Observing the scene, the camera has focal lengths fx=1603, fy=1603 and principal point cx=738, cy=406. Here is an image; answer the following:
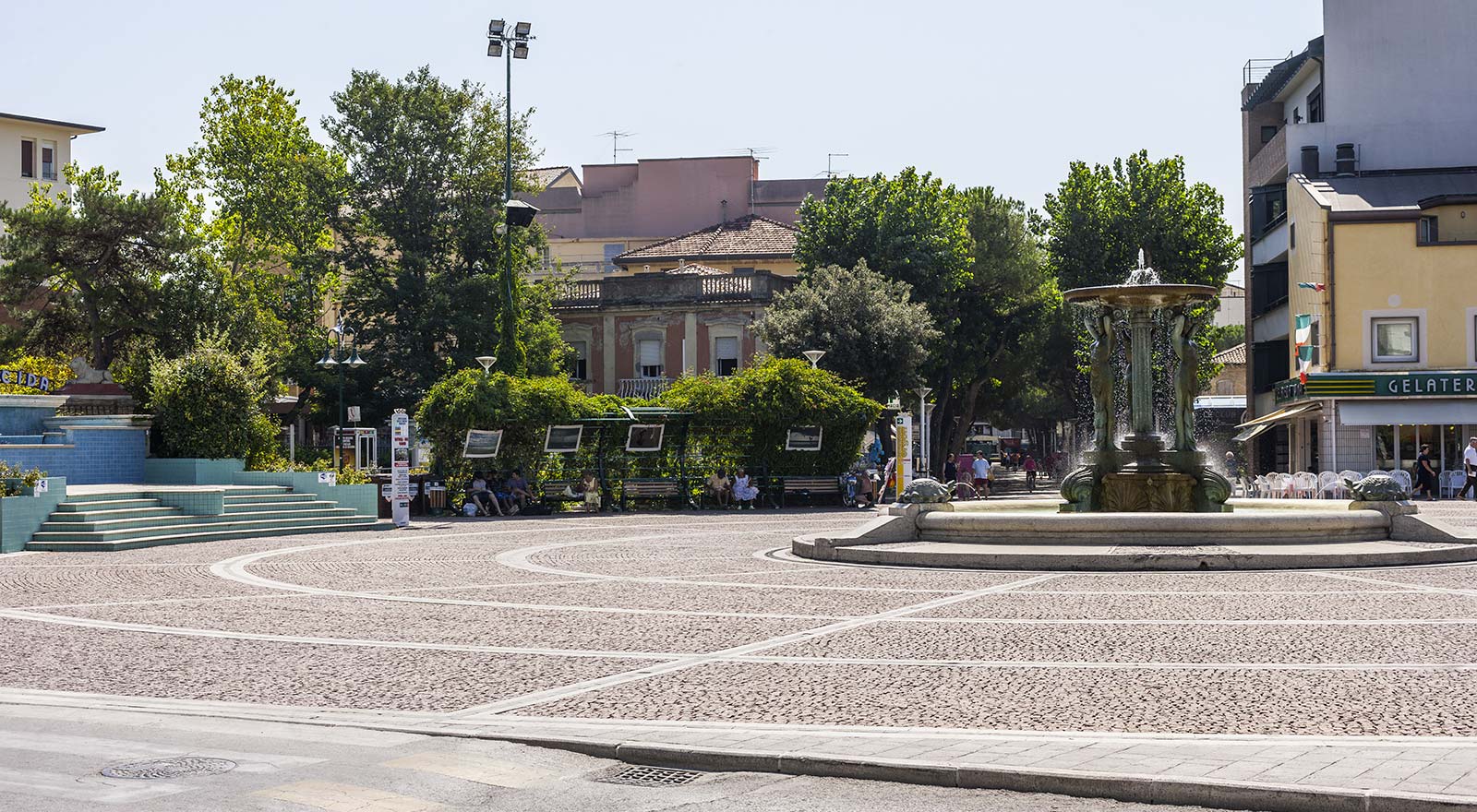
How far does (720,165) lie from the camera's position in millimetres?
77625

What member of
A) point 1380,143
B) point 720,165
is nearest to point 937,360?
point 1380,143

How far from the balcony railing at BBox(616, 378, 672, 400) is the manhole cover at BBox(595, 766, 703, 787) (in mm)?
49814

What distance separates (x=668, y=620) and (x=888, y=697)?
4.64 m

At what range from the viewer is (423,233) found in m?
53.6

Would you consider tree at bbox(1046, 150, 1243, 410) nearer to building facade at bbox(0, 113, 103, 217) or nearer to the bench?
the bench

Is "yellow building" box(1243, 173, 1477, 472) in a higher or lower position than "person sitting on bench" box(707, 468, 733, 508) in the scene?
higher

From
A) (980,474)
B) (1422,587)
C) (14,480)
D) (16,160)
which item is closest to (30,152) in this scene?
(16,160)

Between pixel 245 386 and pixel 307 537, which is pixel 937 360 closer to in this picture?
pixel 245 386

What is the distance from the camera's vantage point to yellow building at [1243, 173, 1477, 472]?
44.4m

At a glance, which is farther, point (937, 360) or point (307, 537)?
point (937, 360)

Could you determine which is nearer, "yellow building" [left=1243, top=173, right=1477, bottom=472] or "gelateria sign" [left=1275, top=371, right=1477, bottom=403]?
"gelateria sign" [left=1275, top=371, right=1477, bottom=403]

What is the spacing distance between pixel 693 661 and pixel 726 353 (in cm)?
4667

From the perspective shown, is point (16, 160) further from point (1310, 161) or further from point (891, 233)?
point (1310, 161)

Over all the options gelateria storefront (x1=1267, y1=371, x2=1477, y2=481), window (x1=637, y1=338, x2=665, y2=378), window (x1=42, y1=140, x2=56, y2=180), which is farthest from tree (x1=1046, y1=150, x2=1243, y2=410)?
window (x1=42, y1=140, x2=56, y2=180)
